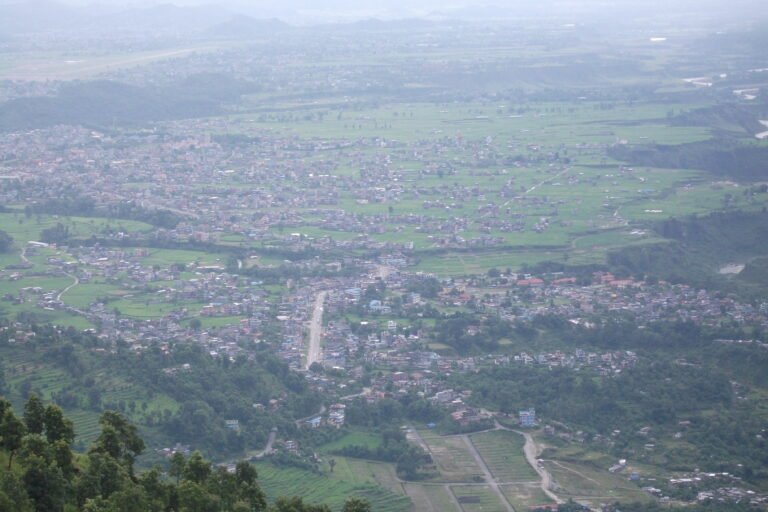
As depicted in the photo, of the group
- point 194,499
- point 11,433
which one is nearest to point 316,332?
point 194,499

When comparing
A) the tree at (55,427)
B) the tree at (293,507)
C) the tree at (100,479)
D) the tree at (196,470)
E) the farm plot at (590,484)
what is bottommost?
the farm plot at (590,484)

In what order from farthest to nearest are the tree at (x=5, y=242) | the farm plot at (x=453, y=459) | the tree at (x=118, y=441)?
the tree at (x=5, y=242) < the farm plot at (x=453, y=459) < the tree at (x=118, y=441)

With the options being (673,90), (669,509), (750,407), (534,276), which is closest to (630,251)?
(534,276)

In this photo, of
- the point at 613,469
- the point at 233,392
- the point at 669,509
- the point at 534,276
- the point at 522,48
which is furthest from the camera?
the point at 522,48

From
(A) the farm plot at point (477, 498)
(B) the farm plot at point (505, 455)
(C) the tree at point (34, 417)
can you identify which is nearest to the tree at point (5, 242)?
(B) the farm plot at point (505, 455)

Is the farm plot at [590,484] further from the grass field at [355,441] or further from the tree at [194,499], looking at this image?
the tree at [194,499]

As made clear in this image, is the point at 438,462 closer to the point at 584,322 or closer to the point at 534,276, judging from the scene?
the point at 584,322
